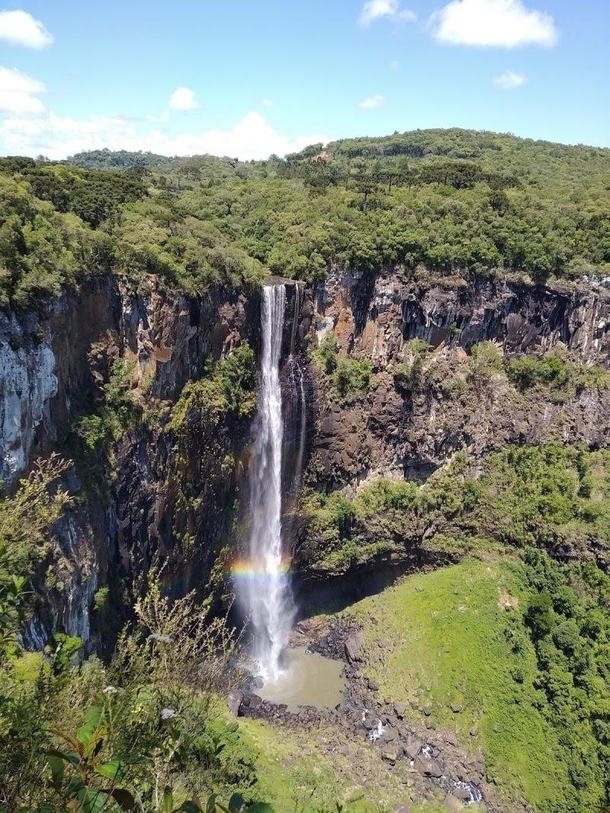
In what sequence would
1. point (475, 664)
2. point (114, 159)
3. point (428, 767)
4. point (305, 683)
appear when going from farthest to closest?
point (114, 159) < point (305, 683) < point (475, 664) < point (428, 767)

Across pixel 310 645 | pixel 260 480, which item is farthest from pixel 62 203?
pixel 310 645

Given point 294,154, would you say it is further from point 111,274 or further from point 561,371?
point 111,274

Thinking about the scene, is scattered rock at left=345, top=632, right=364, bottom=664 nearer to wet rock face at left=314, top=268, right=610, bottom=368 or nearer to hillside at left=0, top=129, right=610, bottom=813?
hillside at left=0, top=129, right=610, bottom=813

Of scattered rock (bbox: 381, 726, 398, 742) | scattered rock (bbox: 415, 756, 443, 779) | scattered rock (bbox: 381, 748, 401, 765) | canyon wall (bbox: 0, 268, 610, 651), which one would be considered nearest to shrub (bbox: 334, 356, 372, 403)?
canyon wall (bbox: 0, 268, 610, 651)

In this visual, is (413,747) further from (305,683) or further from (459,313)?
(459,313)

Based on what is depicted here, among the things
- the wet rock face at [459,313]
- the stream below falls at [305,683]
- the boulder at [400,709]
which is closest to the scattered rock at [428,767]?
the boulder at [400,709]

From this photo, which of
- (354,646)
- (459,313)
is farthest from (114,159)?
(354,646)

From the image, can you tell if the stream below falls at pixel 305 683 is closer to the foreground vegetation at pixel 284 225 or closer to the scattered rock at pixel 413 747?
the scattered rock at pixel 413 747
